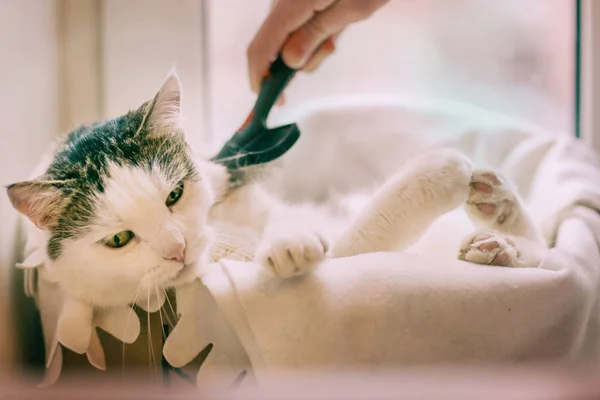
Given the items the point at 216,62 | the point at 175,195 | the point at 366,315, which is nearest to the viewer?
the point at 366,315

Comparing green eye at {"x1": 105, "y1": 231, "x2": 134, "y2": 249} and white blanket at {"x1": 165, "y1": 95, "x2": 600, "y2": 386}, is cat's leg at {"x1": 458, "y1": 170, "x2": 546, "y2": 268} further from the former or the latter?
green eye at {"x1": 105, "y1": 231, "x2": 134, "y2": 249}

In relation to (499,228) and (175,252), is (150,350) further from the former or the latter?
(499,228)

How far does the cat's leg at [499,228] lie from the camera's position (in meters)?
0.67

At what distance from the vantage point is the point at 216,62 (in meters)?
0.82

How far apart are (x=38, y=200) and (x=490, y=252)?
22.0 inches

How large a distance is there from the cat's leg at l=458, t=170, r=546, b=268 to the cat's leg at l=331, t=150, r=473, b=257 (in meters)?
0.03

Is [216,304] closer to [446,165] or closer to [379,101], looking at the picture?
[446,165]

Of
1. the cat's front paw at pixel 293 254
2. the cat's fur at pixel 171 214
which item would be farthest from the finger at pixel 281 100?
the cat's front paw at pixel 293 254

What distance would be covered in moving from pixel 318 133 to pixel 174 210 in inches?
16.4

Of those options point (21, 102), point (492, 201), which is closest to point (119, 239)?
point (21, 102)

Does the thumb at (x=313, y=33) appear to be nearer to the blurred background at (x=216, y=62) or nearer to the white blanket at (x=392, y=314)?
the blurred background at (x=216, y=62)

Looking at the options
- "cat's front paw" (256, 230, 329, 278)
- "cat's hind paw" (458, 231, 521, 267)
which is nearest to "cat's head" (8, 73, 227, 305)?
"cat's front paw" (256, 230, 329, 278)

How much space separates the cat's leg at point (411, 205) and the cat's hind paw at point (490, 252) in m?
0.07

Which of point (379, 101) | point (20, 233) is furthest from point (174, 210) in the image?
point (379, 101)
